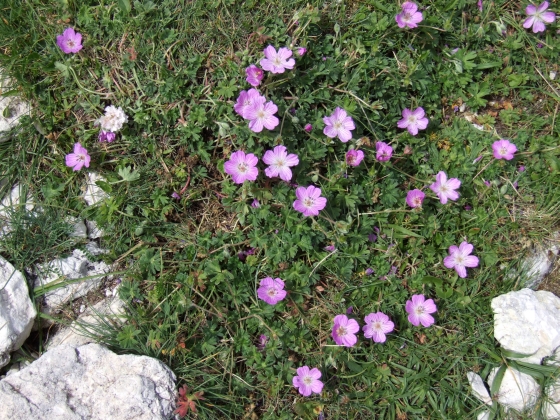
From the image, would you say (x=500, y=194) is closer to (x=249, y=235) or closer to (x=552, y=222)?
(x=552, y=222)

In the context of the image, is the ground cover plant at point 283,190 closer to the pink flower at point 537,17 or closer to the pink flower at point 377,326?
the pink flower at point 377,326

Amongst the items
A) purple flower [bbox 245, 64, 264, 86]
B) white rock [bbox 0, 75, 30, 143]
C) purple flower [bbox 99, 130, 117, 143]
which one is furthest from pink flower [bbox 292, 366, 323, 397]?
white rock [bbox 0, 75, 30, 143]

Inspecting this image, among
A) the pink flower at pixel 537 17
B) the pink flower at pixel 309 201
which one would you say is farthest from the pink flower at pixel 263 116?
the pink flower at pixel 537 17

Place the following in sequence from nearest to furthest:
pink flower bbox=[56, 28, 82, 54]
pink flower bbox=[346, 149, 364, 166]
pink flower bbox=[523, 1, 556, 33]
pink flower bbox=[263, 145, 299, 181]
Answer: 1. pink flower bbox=[263, 145, 299, 181]
2. pink flower bbox=[346, 149, 364, 166]
3. pink flower bbox=[56, 28, 82, 54]
4. pink flower bbox=[523, 1, 556, 33]

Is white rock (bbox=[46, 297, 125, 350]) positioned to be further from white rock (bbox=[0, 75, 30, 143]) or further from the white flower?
white rock (bbox=[0, 75, 30, 143])

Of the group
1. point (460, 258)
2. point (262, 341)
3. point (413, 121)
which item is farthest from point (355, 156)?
point (262, 341)

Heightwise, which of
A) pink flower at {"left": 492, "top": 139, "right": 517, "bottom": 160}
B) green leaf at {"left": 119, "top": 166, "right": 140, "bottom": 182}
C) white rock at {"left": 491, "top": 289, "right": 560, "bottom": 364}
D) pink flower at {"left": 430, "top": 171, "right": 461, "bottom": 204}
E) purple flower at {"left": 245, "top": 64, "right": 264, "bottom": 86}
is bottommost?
white rock at {"left": 491, "top": 289, "right": 560, "bottom": 364}

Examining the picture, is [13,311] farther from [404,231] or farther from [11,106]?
[404,231]
